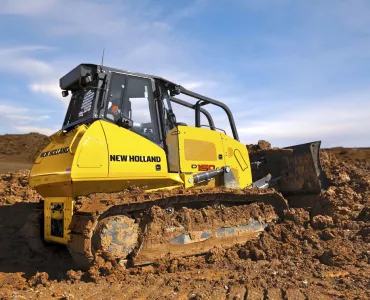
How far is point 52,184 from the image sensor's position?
5832 mm

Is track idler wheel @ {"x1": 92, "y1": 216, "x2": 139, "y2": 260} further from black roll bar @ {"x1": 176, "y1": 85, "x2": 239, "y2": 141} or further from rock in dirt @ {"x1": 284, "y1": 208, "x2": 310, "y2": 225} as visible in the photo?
rock in dirt @ {"x1": 284, "y1": 208, "x2": 310, "y2": 225}

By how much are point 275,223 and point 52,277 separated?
3.90m

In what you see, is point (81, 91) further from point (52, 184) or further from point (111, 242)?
point (111, 242)

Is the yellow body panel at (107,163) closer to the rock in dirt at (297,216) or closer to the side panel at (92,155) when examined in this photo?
the side panel at (92,155)

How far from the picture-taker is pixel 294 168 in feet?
27.9

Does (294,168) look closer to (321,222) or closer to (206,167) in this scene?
(321,222)

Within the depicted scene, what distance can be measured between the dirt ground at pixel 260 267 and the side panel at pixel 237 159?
104cm

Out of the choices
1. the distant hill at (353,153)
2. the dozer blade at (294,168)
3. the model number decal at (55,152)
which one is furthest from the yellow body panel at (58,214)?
the distant hill at (353,153)

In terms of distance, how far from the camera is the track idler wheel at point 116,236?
523cm

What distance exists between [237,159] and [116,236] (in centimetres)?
322

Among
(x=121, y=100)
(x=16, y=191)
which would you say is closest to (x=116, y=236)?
(x=121, y=100)

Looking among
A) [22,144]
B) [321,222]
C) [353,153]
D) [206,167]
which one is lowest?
[321,222]

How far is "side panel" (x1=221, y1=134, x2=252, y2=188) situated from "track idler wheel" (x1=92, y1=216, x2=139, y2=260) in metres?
2.60

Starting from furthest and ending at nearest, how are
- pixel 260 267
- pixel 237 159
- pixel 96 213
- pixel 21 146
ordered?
pixel 21 146, pixel 237 159, pixel 260 267, pixel 96 213
